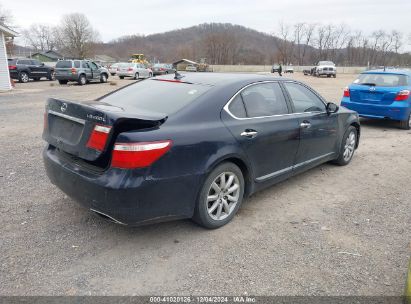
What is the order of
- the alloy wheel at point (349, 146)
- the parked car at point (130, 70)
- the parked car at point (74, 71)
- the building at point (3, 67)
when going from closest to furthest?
the alloy wheel at point (349, 146)
the building at point (3, 67)
the parked car at point (74, 71)
the parked car at point (130, 70)

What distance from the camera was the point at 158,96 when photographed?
3760 mm

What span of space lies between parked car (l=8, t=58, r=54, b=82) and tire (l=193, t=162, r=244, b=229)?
26318 millimetres

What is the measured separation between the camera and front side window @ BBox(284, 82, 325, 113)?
455 cm

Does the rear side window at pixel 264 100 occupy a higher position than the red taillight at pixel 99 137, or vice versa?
the rear side window at pixel 264 100

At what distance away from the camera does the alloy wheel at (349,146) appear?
19.0 ft

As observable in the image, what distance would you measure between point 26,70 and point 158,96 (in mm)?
26081

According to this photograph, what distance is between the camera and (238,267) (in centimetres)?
299

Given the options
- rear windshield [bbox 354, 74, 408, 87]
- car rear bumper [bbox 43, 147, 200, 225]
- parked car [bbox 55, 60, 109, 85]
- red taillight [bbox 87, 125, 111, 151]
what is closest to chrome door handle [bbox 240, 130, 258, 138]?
car rear bumper [bbox 43, 147, 200, 225]

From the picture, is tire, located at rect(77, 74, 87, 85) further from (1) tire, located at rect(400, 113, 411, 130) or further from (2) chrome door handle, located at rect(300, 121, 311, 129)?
(2) chrome door handle, located at rect(300, 121, 311, 129)

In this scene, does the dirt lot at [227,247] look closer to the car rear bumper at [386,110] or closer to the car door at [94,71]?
the car rear bumper at [386,110]

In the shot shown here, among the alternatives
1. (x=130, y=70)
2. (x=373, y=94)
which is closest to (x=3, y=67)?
(x=130, y=70)

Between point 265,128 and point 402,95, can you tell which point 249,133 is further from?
point 402,95

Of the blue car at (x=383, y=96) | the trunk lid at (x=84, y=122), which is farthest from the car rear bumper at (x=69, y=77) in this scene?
the trunk lid at (x=84, y=122)

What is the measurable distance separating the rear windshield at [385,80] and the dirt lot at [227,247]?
471 centimetres
